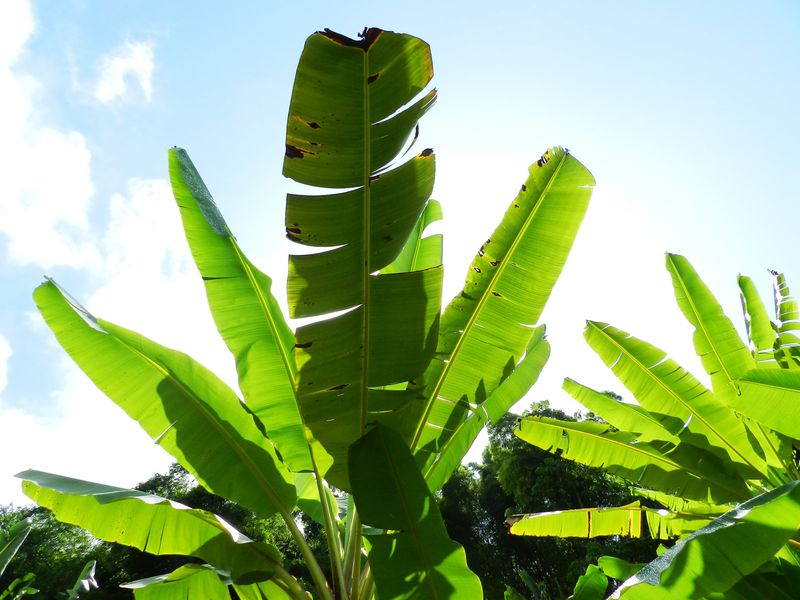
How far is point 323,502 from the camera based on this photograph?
2.02m

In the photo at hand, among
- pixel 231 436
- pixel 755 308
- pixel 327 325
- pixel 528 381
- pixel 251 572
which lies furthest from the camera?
pixel 755 308

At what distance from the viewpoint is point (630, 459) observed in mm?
2740

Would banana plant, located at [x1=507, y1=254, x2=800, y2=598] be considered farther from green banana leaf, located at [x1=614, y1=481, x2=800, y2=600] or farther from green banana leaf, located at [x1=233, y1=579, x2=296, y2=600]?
green banana leaf, located at [x1=233, y1=579, x2=296, y2=600]

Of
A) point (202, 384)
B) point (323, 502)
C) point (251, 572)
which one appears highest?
point (202, 384)

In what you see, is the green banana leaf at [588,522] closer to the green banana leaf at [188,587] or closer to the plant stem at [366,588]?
the plant stem at [366,588]

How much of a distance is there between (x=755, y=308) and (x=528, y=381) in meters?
1.95

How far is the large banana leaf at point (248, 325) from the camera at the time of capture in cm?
203

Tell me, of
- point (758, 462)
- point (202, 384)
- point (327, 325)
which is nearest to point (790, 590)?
point (758, 462)

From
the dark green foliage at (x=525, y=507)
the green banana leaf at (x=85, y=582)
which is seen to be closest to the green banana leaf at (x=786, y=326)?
the green banana leaf at (x=85, y=582)

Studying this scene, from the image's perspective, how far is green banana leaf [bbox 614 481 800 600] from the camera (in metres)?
1.37

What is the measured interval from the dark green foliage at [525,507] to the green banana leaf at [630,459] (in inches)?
388

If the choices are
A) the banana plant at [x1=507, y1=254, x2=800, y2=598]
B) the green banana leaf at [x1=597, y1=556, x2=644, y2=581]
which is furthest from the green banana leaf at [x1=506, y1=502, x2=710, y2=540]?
→ the green banana leaf at [x1=597, y1=556, x2=644, y2=581]

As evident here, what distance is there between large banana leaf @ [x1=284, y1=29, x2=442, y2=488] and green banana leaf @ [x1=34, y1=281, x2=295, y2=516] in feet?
1.25

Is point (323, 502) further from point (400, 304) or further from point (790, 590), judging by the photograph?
point (790, 590)
